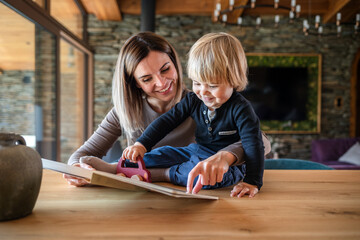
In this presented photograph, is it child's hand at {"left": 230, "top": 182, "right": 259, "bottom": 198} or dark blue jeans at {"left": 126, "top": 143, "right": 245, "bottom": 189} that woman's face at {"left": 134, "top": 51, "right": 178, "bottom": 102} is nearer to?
dark blue jeans at {"left": 126, "top": 143, "right": 245, "bottom": 189}

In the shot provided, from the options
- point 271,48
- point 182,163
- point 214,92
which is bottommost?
point 182,163

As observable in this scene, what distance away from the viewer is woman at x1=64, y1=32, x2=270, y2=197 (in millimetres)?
1195

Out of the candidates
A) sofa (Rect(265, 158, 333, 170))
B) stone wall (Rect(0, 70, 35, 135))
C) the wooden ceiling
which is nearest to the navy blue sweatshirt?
sofa (Rect(265, 158, 333, 170))

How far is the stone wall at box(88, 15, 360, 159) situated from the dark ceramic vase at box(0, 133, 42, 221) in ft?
14.6

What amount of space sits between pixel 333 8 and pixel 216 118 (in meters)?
4.71

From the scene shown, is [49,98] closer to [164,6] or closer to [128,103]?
[128,103]

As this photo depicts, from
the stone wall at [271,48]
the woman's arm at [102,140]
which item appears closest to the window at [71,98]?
the stone wall at [271,48]

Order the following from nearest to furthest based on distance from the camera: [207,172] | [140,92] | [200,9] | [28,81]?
[207,172] → [140,92] → [28,81] → [200,9]

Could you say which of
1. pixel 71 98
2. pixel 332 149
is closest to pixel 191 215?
pixel 71 98

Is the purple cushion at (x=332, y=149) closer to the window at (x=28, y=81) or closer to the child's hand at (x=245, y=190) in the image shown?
the window at (x=28, y=81)

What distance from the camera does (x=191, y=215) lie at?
0.51 m

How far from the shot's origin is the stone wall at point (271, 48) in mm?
4852

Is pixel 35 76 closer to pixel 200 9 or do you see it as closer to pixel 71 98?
pixel 71 98

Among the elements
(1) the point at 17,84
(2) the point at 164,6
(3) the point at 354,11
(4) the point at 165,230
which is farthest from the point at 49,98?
(3) the point at 354,11
